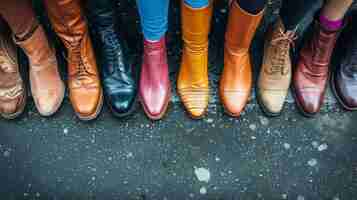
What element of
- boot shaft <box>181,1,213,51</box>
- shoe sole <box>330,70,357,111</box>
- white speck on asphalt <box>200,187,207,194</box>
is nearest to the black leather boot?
boot shaft <box>181,1,213,51</box>

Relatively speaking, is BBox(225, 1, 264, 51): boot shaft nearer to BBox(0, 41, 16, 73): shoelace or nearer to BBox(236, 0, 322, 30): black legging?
BBox(236, 0, 322, 30): black legging

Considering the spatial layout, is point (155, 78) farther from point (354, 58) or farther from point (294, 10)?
point (354, 58)

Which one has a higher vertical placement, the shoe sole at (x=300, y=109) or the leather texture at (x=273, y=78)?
the leather texture at (x=273, y=78)

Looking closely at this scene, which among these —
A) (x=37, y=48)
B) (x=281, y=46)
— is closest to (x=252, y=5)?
(x=281, y=46)

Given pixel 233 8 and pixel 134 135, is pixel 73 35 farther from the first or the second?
pixel 233 8

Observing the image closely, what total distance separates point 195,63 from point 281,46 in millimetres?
309

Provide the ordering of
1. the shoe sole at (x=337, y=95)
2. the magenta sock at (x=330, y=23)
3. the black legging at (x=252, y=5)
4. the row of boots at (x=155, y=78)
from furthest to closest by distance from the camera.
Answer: the shoe sole at (x=337, y=95) < the row of boots at (x=155, y=78) < the magenta sock at (x=330, y=23) < the black legging at (x=252, y=5)

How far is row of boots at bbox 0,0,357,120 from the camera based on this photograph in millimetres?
1638

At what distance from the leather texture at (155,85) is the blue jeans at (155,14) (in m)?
0.11

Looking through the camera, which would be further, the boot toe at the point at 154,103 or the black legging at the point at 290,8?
the boot toe at the point at 154,103

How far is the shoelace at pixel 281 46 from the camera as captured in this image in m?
1.59

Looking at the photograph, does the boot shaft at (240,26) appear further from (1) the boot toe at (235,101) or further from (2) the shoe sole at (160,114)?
(2) the shoe sole at (160,114)

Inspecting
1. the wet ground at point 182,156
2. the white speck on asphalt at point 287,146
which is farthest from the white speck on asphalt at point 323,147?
the white speck on asphalt at point 287,146

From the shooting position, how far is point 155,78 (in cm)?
168
